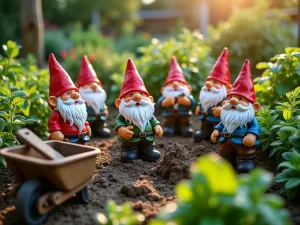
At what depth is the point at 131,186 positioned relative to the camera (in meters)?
3.23

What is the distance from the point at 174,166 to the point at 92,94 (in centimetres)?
184

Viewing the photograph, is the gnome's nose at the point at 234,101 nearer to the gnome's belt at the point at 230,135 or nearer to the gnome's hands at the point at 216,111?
the gnome's belt at the point at 230,135

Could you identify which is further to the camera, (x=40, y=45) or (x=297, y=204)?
(x=40, y=45)

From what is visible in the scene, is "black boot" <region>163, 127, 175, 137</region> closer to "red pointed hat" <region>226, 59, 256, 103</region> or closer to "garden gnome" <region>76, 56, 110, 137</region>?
"garden gnome" <region>76, 56, 110, 137</region>

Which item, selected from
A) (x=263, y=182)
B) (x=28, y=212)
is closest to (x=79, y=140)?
(x=28, y=212)

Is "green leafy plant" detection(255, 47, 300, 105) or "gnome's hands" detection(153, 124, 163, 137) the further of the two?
"green leafy plant" detection(255, 47, 300, 105)

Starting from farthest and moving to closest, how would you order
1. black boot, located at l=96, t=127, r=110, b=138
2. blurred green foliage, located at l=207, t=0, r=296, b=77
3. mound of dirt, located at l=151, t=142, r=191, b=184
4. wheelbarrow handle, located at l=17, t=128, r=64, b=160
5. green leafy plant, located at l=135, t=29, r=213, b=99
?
1. blurred green foliage, located at l=207, t=0, r=296, b=77
2. green leafy plant, located at l=135, t=29, r=213, b=99
3. black boot, located at l=96, t=127, r=110, b=138
4. mound of dirt, located at l=151, t=142, r=191, b=184
5. wheelbarrow handle, located at l=17, t=128, r=64, b=160

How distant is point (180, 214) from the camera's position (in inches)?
81.0

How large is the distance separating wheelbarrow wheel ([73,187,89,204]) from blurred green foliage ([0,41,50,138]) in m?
1.71

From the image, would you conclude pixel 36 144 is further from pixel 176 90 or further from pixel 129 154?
pixel 176 90

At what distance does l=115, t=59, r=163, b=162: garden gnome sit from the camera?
155 inches

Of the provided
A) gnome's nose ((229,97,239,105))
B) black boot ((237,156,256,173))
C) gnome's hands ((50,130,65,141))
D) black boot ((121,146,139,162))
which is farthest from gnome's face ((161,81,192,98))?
gnome's hands ((50,130,65,141))

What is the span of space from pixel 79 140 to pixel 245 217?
7.78ft

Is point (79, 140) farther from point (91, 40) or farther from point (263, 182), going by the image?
point (91, 40)
